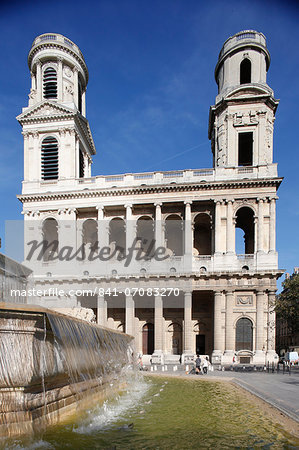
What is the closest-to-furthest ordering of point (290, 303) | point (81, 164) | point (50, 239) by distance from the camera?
point (290, 303)
point (50, 239)
point (81, 164)

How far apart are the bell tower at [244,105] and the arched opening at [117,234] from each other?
12222 millimetres

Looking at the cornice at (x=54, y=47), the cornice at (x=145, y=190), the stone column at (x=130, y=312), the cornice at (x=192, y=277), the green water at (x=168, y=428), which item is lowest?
the stone column at (x=130, y=312)

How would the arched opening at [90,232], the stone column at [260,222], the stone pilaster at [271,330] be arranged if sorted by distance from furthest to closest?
the arched opening at [90,232] → the stone column at [260,222] → the stone pilaster at [271,330]

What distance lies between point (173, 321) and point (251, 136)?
21.3m

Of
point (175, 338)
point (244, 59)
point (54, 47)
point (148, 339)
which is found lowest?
point (148, 339)

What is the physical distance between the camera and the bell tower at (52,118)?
37.1 m

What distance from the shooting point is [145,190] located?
34.6 metres

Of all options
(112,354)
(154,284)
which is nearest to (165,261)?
(154,284)

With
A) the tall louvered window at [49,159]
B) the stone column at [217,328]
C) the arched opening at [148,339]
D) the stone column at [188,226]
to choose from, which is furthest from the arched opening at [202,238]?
the tall louvered window at [49,159]

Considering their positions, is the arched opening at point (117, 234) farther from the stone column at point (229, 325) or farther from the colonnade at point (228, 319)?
the stone column at point (229, 325)

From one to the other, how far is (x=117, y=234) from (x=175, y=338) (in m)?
12.8

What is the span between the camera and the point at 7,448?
5.64m

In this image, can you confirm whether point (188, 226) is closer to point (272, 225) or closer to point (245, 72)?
point (272, 225)

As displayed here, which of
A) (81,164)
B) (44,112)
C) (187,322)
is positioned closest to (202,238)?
(187,322)
